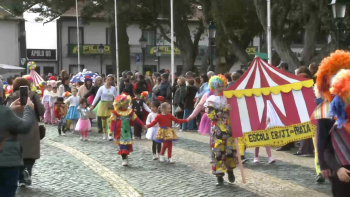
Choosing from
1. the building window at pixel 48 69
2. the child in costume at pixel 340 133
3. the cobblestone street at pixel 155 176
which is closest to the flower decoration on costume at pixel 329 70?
the child in costume at pixel 340 133

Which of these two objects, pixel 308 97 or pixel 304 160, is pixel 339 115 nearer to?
pixel 308 97

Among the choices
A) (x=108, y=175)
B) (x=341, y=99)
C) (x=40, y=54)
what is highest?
(x=40, y=54)

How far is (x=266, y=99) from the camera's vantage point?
946 centimetres

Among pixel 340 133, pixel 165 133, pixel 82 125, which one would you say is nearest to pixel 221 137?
pixel 165 133

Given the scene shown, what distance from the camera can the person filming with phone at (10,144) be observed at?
5617 millimetres

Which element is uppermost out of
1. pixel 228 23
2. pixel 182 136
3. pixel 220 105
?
pixel 228 23

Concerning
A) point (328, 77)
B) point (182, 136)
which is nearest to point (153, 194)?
point (328, 77)

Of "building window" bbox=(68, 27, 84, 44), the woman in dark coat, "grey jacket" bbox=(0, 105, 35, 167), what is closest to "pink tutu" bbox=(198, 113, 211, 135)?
the woman in dark coat

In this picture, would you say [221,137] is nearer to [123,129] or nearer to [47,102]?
[123,129]

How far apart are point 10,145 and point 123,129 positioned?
6068 millimetres

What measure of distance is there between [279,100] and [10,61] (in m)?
50.7

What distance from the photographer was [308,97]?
9.35 meters

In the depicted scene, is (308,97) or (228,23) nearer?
(308,97)

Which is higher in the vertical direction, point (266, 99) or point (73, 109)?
point (266, 99)
